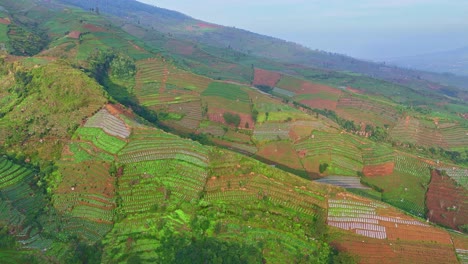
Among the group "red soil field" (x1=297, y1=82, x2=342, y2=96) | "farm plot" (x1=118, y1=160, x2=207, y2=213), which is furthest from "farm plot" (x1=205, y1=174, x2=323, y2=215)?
"red soil field" (x1=297, y1=82, x2=342, y2=96)

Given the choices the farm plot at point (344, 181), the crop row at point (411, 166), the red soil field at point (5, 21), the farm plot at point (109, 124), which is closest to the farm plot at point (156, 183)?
the farm plot at point (109, 124)

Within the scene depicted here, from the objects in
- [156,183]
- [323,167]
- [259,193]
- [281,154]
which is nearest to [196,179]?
[156,183]

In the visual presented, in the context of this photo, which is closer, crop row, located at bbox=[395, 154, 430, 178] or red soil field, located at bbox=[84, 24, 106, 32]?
crop row, located at bbox=[395, 154, 430, 178]

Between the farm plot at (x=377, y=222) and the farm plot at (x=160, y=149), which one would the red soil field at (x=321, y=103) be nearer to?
the farm plot at (x=160, y=149)

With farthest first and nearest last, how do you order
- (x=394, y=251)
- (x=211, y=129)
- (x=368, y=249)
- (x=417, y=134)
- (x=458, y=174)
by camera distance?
(x=417, y=134) < (x=211, y=129) < (x=458, y=174) < (x=368, y=249) < (x=394, y=251)

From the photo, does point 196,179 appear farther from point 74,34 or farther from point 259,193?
point 74,34

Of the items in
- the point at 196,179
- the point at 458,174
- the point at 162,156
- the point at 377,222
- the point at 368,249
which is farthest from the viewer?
the point at 458,174

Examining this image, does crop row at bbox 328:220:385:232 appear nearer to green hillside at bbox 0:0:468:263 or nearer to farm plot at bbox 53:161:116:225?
green hillside at bbox 0:0:468:263

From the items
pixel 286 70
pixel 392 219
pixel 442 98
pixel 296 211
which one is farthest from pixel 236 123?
pixel 442 98
